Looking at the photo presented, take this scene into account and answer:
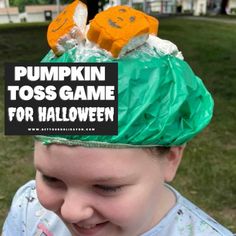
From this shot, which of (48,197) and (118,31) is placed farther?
(48,197)

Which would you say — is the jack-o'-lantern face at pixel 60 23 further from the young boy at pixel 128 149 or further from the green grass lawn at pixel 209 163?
the green grass lawn at pixel 209 163

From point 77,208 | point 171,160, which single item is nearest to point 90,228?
point 77,208

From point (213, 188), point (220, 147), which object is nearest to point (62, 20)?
point (213, 188)

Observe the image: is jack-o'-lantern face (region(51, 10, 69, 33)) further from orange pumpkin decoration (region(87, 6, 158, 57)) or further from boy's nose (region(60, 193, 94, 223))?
boy's nose (region(60, 193, 94, 223))

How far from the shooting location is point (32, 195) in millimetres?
2102

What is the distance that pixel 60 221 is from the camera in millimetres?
1926

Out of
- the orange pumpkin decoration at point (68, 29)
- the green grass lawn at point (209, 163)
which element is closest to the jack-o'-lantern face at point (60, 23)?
the orange pumpkin decoration at point (68, 29)

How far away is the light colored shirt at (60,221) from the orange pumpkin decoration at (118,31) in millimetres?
697

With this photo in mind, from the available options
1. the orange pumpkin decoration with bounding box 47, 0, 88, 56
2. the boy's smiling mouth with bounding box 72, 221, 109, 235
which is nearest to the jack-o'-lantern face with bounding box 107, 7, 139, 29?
the orange pumpkin decoration with bounding box 47, 0, 88, 56

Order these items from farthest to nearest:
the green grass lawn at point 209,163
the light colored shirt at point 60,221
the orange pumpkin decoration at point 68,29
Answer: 1. the green grass lawn at point 209,163
2. the light colored shirt at point 60,221
3. the orange pumpkin decoration at point 68,29

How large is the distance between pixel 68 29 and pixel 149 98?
1.12ft

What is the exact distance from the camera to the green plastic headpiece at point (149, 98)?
1.40 m

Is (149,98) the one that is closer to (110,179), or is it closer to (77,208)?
(110,179)

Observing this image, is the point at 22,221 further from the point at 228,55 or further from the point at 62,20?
the point at 228,55
